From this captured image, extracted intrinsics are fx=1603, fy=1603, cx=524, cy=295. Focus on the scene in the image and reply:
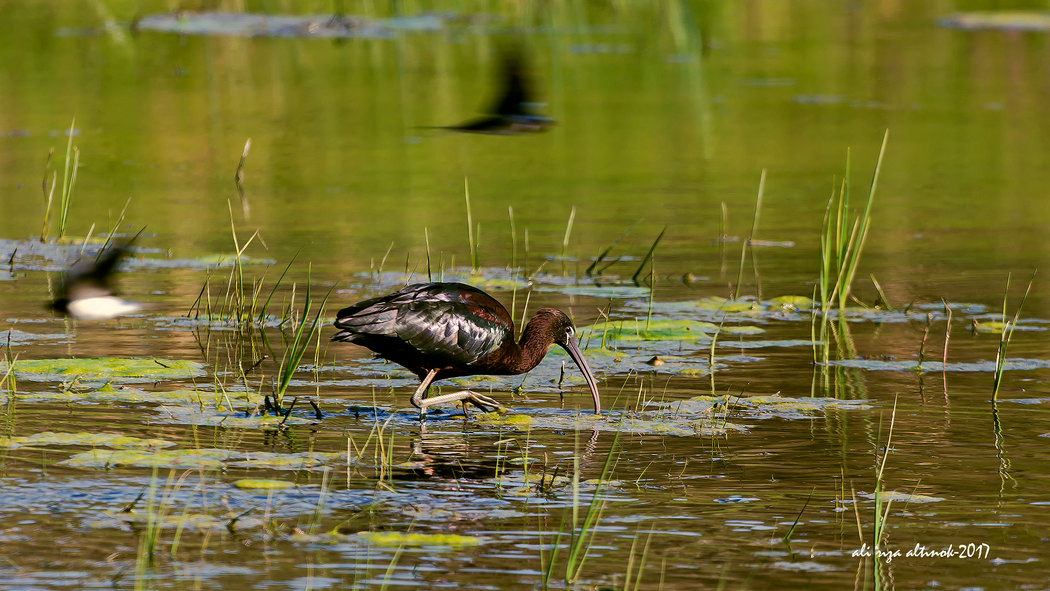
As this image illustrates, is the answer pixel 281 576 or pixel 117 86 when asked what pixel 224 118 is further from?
pixel 281 576

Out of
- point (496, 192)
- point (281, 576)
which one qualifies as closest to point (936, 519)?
point (281, 576)

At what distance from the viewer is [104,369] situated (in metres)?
8.07

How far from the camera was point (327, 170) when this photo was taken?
51.7 feet

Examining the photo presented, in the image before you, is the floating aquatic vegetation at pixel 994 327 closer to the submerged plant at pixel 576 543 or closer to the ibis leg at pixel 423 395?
the ibis leg at pixel 423 395

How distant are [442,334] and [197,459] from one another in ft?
5.43

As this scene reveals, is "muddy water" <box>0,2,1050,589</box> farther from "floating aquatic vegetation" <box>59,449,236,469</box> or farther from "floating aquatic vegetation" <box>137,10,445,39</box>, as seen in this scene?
"floating aquatic vegetation" <box>137,10,445,39</box>

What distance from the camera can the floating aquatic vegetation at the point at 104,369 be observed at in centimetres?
797

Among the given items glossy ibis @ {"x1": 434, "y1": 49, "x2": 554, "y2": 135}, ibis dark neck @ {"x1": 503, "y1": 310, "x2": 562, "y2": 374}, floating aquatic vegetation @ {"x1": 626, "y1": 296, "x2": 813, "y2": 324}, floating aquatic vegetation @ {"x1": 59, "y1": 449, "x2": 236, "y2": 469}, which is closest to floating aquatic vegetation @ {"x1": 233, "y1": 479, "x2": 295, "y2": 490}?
floating aquatic vegetation @ {"x1": 59, "y1": 449, "x2": 236, "y2": 469}

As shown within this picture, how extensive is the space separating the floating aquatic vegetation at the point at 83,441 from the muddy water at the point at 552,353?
0.06ft

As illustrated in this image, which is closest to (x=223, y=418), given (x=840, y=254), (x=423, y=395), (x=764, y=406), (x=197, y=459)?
(x=197, y=459)

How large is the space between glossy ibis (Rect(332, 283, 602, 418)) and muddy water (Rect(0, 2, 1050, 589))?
0.22 meters

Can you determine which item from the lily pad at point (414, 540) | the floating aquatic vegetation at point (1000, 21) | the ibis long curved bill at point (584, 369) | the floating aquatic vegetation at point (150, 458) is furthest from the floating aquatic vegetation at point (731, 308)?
the floating aquatic vegetation at point (1000, 21)

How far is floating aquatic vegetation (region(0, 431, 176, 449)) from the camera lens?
261 inches

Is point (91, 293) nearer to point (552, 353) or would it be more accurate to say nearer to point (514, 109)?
point (514, 109)
